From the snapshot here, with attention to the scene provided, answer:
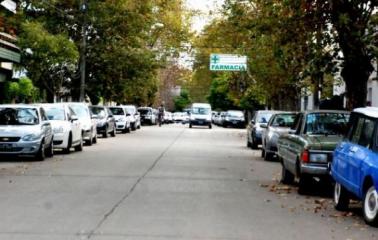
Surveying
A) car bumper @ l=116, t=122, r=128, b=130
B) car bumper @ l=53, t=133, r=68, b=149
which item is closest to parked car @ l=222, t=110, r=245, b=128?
car bumper @ l=116, t=122, r=128, b=130

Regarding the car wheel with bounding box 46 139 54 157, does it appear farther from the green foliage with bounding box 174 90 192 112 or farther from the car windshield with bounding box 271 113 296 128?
the green foliage with bounding box 174 90 192 112

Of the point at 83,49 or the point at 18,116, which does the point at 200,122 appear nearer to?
the point at 83,49

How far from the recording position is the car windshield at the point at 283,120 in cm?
2350

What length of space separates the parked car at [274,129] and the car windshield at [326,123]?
7.02 meters

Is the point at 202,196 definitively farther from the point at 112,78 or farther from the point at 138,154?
the point at 112,78

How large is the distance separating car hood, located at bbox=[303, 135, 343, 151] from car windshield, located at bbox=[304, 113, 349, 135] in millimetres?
486

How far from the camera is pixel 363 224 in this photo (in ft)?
34.5

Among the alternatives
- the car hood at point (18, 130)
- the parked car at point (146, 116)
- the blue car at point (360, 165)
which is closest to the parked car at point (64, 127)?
the car hood at point (18, 130)

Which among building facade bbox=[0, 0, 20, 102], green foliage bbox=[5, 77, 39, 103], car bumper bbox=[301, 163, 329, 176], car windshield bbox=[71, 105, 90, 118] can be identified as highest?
building facade bbox=[0, 0, 20, 102]

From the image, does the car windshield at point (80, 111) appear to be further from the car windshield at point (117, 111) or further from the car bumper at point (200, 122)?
the car bumper at point (200, 122)

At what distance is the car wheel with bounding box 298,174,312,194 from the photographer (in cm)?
1368

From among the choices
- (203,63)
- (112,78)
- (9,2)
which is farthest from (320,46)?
(203,63)

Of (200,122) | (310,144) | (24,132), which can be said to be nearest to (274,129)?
(24,132)

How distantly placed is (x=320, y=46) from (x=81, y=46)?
75.9ft
